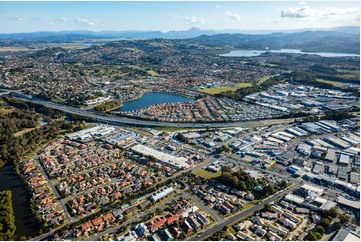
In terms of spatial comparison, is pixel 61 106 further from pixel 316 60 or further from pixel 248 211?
pixel 316 60

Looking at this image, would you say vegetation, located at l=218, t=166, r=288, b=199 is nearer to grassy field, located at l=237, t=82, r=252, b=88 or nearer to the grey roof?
the grey roof

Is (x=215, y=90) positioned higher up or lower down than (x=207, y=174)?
higher up

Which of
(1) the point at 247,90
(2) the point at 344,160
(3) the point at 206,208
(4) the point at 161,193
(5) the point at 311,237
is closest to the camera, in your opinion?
(5) the point at 311,237

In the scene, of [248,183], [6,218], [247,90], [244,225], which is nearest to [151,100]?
[247,90]

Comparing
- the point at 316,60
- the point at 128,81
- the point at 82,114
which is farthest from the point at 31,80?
the point at 316,60

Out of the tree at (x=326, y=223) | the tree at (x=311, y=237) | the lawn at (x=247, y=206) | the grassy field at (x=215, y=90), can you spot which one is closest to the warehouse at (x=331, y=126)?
the tree at (x=326, y=223)

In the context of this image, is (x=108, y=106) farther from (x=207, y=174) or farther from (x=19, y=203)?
(x=207, y=174)
